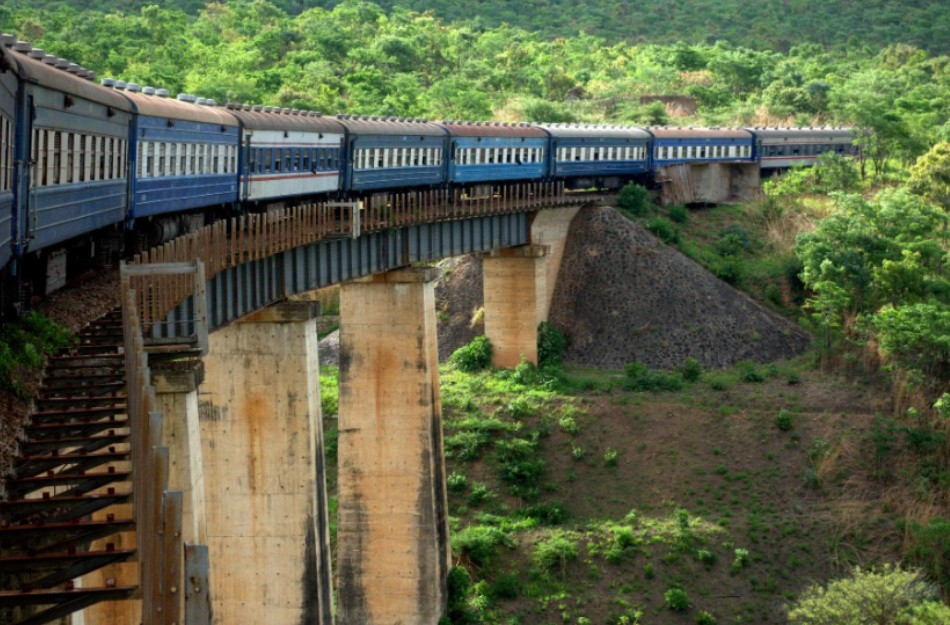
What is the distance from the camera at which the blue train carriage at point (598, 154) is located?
54875mm

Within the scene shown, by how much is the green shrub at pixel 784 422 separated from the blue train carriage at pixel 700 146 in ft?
62.0

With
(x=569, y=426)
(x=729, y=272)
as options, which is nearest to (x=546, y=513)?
(x=569, y=426)

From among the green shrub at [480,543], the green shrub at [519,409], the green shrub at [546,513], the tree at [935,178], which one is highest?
the tree at [935,178]

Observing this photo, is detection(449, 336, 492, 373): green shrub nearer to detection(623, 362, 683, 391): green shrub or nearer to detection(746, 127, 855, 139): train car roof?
detection(623, 362, 683, 391): green shrub

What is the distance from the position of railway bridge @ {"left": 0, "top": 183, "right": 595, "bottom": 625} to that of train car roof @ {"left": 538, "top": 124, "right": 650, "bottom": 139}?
3465mm

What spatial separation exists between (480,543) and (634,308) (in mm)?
13760

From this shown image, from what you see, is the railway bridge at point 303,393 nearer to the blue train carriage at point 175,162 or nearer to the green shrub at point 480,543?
the green shrub at point 480,543

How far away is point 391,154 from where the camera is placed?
4281 cm

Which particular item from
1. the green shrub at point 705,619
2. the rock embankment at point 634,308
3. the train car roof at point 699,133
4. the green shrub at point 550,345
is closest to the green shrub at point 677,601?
the green shrub at point 705,619

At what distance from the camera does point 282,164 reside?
35375mm

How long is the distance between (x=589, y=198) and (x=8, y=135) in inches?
1562

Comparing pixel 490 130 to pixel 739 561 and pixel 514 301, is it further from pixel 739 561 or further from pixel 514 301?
pixel 739 561

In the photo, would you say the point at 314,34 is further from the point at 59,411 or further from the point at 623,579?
the point at 59,411

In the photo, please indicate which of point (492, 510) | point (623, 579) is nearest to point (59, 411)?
point (623, 579)
